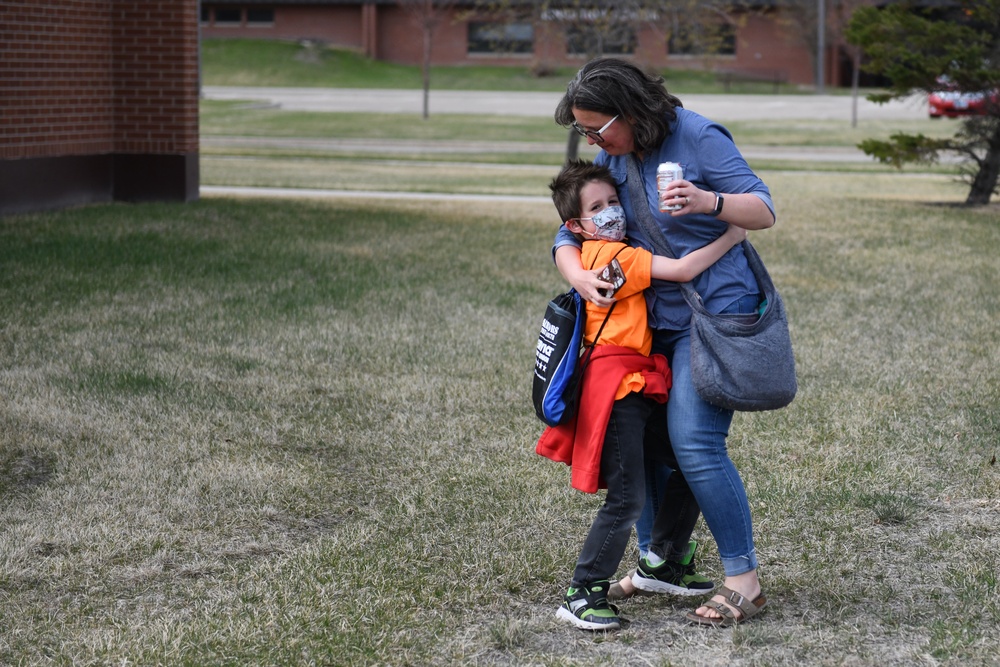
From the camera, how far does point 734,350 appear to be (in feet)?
11.7

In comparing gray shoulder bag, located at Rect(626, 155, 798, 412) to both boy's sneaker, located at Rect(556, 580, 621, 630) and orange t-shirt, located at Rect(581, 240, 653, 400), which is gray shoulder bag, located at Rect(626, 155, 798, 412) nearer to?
orange t-shirt, located at Rect(581, 240, 653, 400)

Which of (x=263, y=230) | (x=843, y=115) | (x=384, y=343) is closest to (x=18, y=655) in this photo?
(x=384, y=343)

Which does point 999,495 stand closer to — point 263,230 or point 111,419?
point 111,419

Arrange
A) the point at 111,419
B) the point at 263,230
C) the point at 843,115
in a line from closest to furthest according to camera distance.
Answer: the point at 111,419 < the point at 263,230 < the point at 843,115

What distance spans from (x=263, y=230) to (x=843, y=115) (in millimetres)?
28459

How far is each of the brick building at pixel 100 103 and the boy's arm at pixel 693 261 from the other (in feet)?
33.6

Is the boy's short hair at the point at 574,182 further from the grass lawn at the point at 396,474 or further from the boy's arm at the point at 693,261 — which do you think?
the grass lawn at the point at 396,474

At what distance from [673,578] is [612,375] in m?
0.85

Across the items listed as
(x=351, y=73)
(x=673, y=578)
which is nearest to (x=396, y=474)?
(x=673, y=578)

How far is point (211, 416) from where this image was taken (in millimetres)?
6168

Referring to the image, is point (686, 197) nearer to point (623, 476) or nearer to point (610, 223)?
point (610, 223)

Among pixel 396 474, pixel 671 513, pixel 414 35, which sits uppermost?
pixel 414 35

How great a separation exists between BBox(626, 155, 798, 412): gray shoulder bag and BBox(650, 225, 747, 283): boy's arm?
0.21 feet

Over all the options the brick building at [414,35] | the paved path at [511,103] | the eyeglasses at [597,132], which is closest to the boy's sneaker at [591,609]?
the eyeglasses at [597,132]
